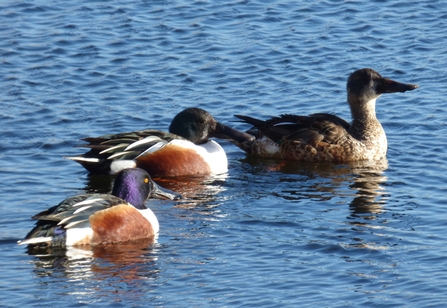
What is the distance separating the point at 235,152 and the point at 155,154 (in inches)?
67.2

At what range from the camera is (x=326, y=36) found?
1712 centimetres

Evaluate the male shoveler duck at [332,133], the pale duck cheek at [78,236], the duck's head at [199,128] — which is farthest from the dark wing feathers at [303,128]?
the pale duck cheek at [78,236]

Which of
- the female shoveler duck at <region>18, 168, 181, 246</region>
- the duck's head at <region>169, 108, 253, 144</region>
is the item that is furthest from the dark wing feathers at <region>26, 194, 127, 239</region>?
the duck's head at <region>169, 108, 253, 144</region>

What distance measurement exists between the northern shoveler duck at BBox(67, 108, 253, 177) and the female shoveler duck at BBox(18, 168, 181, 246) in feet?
6.21

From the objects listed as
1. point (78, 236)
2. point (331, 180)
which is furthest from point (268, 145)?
point (78, 236)

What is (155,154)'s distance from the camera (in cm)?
1255

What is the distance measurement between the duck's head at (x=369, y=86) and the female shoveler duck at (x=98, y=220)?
4.19 metres

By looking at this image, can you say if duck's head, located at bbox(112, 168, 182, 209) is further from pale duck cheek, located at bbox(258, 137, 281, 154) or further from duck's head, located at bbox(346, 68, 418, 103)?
duck's head, located at bbox(346, 68, 418, 103)

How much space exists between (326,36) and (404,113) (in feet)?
10.3

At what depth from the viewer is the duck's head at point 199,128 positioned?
13.1 meters

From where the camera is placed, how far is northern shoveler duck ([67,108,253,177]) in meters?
12.4

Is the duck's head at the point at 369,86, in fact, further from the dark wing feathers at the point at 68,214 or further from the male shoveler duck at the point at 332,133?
the dark wing feathers at the point at 68,214

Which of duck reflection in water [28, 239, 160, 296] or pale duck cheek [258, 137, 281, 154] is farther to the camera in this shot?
pale duck cheek [258, 137, 281, 154]

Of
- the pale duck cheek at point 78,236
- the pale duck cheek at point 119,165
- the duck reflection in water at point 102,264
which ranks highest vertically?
the pale duck cheek at point 119,165
